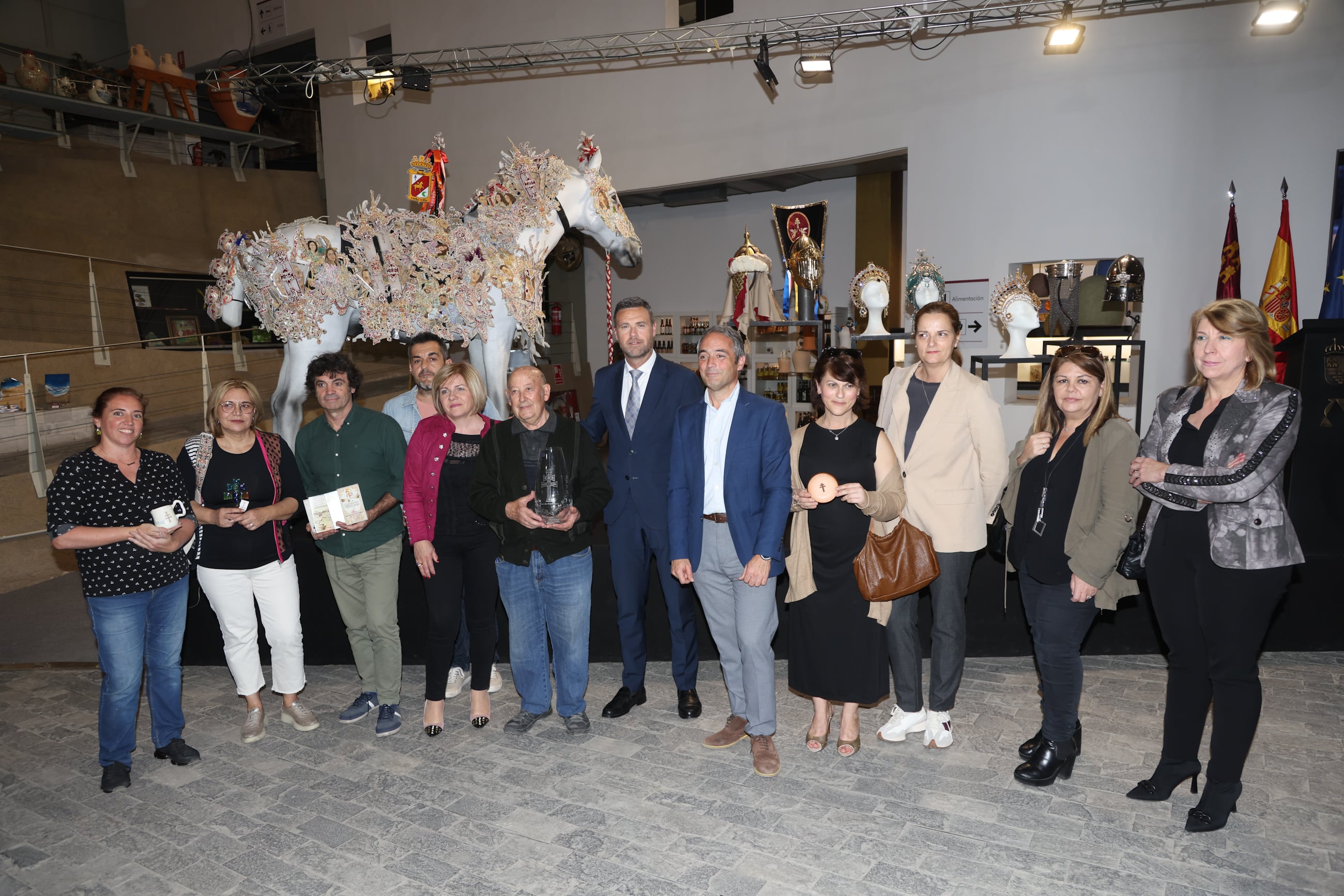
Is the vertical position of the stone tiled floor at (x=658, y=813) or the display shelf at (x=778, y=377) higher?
the display shelf at (x=778, y=377)

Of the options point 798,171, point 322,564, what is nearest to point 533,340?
point 322,564

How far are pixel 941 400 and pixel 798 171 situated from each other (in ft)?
17.5

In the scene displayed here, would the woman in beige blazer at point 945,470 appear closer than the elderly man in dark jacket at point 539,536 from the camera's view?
Yes

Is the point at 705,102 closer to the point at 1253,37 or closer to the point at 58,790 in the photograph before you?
the point at 1253,37

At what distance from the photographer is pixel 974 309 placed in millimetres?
7059

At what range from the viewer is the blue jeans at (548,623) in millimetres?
3406

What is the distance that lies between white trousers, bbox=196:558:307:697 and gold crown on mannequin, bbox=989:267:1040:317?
4231 mm

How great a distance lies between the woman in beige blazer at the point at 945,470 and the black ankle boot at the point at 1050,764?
371mm

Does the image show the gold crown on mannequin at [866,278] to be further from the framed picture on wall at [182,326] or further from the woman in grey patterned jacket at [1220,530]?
the framed picture on wall at [182,326]

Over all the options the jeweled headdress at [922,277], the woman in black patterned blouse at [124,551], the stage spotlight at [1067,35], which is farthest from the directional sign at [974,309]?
the woman in black patterned blouse at [124,551]

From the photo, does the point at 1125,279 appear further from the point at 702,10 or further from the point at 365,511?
the point at 702,10

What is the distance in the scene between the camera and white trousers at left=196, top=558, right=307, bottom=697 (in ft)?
11.4

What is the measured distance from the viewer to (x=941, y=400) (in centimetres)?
315

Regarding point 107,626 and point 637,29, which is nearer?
point 107,626
